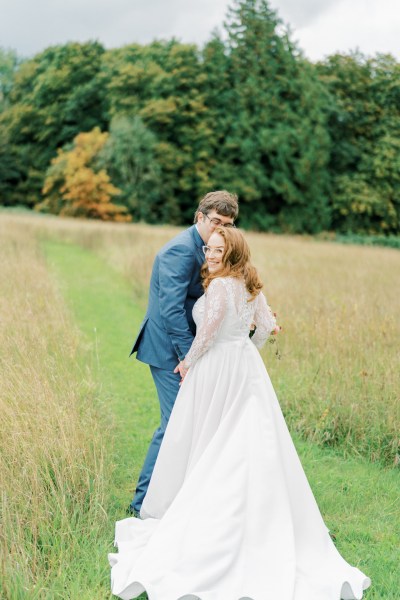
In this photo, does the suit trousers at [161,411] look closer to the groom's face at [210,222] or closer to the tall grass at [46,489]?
the tall grass at [46,489]

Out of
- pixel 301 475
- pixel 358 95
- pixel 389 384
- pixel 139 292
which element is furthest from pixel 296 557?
pixel 358 95

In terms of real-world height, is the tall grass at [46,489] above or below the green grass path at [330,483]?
above

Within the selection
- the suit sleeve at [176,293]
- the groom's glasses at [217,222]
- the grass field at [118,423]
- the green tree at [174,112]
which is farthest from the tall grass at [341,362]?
the green tree at [174,112]

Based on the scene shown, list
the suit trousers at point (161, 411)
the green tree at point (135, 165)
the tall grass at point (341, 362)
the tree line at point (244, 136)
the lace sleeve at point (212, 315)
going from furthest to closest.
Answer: the tree line at point (244, 136) < the green tree at point (135, 165) < the tall grass at point (341, 362) < the suit trousers at point (161, 411) < the lace sleeve at point (212, 315)

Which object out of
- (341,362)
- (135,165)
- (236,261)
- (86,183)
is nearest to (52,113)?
(86,183)

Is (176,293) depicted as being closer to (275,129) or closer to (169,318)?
(169,318)

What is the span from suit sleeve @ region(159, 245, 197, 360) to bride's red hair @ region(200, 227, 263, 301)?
193 millimetres

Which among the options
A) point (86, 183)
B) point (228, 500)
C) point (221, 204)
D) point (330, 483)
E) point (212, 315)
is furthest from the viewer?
point (86, 183)

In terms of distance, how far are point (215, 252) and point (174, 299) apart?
0.36m

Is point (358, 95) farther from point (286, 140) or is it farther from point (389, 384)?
point (389, 384)

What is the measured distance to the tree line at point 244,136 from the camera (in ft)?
127

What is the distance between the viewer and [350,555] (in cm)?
374

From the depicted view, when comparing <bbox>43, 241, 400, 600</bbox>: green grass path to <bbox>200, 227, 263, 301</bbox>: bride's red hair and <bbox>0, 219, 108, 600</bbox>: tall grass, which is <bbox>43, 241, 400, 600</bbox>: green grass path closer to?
<bbox>0, 219, 108, 600</bbox>: tall grass

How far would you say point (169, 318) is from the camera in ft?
12.2
